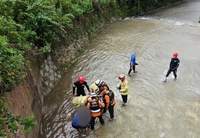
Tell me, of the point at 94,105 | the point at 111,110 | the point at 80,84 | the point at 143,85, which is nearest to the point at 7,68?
the point at 94,105

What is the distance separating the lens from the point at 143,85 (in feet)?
33.2

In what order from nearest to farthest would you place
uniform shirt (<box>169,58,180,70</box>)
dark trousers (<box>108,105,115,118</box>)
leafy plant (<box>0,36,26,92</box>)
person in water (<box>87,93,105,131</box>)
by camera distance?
leafy plant (<box>0,36,26,92</box>) < person in water (<box>87,93,105,131</box>) < dark trousers (<box>108,105,115,118</box>) < uniform shirt (<box>169,58,180,70</box>)

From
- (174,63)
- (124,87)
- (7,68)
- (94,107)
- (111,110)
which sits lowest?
(111,110)

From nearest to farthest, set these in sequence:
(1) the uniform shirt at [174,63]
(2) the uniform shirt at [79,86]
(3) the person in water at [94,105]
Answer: (3) the person in water at [94,105] < (2) the uniform shirt at [79,86] < (1) the uniform shirt at [174,63]

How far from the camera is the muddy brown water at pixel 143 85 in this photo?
24.3 feet

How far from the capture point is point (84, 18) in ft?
52.5

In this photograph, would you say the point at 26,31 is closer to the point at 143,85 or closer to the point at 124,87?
the point at 124,87

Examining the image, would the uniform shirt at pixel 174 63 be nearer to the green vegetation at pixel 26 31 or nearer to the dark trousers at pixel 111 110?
the dark trousers at pixel 111 110

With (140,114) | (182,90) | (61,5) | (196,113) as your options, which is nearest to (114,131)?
(140,114)

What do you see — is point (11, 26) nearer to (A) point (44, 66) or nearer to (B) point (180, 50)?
(A) point (44, 66)

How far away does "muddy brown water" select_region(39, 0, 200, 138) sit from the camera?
24.3 ft

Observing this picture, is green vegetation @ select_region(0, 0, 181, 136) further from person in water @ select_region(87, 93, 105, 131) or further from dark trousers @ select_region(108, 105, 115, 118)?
dark trousers @ select_region(108, 105, 115, 118)

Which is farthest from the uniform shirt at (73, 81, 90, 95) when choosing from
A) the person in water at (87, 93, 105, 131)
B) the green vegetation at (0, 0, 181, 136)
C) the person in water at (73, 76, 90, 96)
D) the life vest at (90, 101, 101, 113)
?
the green vegetation at (0, 0, 181, 136)

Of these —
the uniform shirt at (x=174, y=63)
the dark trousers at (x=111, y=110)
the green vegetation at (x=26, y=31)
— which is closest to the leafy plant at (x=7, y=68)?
the green vegetation at (x=26, y=31)
